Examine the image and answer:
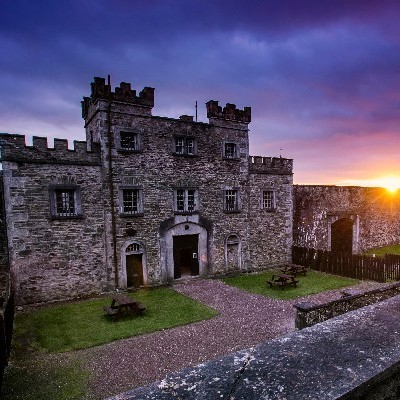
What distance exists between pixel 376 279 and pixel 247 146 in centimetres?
1138

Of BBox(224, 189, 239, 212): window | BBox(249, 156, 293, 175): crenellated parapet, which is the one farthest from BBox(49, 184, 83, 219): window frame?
BBox(249, 156, 293, 175): crenellated parapet

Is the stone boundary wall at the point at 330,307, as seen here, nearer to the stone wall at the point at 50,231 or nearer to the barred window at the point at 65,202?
the stone wall at the point at 50,231

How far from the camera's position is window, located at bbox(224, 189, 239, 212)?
1947cm

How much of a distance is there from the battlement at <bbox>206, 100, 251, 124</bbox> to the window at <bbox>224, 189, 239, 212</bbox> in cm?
490

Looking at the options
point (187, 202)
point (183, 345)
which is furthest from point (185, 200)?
point (183, 345)

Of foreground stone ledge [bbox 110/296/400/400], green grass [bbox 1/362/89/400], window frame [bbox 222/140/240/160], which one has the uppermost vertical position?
window frame [bbox 222/140/240/160]

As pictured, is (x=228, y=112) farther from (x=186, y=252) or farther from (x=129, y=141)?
(x=186, y=252)

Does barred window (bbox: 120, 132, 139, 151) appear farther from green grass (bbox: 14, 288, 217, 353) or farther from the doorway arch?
green grass (bbox: 14, 288, 217, 353)

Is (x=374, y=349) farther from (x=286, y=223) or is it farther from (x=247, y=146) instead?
(x=286, y=223)

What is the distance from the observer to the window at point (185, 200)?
17812mm

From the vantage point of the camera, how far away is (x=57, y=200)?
1459 centimetres

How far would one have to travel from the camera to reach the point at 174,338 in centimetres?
981

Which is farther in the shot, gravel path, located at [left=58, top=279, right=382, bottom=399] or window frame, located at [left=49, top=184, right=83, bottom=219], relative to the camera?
window frame, located at [left=49, top=184, right=83, bottom=219]

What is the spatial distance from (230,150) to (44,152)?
11.3 m
